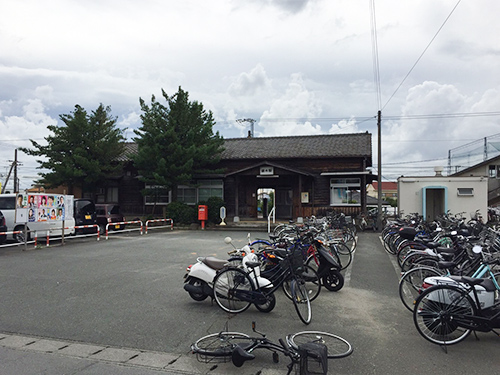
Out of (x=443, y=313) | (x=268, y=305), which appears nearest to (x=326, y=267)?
(x=268, y=305)

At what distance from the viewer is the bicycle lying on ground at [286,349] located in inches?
127

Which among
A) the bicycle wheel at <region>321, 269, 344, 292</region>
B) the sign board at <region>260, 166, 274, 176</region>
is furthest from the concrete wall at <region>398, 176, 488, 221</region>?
the bicycle wheel at <region>321, 269, 344, 292</region>

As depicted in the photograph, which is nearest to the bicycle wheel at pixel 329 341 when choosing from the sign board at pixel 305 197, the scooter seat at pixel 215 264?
the scooter seat at pixel 215 264

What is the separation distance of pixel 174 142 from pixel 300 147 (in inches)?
302

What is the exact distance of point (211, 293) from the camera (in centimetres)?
554

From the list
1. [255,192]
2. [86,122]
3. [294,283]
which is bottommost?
[294,283]

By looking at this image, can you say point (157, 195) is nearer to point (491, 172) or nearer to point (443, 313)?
point (443, 313)

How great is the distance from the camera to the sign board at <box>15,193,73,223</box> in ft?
37.7

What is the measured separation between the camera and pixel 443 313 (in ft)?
13.5

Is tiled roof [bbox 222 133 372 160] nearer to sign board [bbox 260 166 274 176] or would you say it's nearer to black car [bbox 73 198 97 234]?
sign board [bbox 260 166 274 176]

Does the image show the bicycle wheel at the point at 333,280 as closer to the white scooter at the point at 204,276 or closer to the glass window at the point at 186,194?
the white scooter at the point at 204,276

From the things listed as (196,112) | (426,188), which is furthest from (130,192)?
(426,188)

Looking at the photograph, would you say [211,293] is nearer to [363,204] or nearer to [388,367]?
[388,367]

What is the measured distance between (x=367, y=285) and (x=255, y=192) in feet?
49.2
